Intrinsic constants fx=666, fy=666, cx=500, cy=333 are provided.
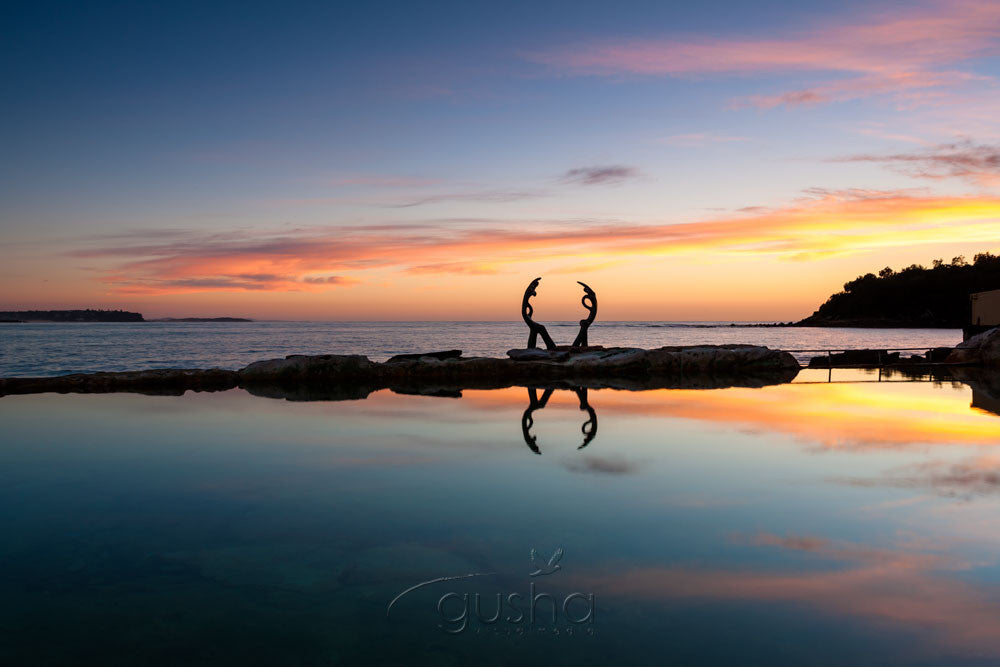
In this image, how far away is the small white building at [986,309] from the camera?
36938mm

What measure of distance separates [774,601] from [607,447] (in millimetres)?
5054

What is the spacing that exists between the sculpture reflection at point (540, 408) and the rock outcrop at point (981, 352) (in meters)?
16.3

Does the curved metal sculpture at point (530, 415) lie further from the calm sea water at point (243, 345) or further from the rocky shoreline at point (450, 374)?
the calm sea water at point (243, 345)

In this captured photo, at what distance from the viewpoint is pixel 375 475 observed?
7.82 meters

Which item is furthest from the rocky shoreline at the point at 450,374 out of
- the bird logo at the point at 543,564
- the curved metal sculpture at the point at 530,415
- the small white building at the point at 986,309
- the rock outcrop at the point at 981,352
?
the small white building at the point at 986,309

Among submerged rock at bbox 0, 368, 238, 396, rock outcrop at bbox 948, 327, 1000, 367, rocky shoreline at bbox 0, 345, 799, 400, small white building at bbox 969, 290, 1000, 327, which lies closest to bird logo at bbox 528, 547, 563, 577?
rocky shoreline at bbox 0, 345, 799, 400

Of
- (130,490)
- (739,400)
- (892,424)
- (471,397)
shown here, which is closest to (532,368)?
(471,397)

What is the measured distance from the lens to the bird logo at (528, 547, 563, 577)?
4.73 meters

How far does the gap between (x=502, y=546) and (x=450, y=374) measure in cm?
1431

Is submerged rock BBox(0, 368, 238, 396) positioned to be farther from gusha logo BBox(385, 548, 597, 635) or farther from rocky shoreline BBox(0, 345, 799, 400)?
gusha logo BBox(385, 548, 597, 635)

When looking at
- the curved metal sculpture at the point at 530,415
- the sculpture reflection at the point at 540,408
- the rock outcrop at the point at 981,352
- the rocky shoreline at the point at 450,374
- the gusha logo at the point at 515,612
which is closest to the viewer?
the gusha logo at the point at 515,612

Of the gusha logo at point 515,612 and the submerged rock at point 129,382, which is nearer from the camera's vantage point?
the gusha logo at point 515,612

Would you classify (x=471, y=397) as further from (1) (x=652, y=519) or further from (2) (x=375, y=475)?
(1) (x=652, y=519)

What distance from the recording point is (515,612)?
4.16m
